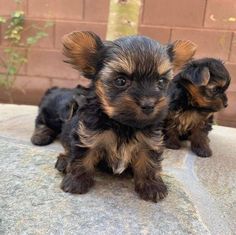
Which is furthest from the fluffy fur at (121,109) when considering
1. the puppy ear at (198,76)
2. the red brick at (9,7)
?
the red brick at (9,7)

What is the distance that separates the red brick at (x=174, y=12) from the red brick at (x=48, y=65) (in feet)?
4.42

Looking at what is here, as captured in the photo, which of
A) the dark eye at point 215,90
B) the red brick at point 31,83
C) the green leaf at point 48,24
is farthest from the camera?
the red brick at point 31,83

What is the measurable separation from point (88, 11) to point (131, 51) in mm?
3729

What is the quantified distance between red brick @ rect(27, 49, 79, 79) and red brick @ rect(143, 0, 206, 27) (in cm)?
135

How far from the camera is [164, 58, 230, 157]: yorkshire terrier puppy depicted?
4113mm

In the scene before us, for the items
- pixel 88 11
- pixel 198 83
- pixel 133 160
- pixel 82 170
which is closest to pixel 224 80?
pixel 198 83

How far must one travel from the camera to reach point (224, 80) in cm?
411

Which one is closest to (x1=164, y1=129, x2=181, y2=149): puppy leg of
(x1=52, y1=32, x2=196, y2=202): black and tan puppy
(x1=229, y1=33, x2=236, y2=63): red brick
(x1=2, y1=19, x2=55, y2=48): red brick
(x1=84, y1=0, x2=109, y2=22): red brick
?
(x1=52, y1=32, x2=196, y2=202): black and tan puppy

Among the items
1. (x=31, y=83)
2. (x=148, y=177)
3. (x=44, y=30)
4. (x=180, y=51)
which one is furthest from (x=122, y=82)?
(x=31, y=83)

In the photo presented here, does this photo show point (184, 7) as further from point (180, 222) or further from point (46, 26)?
point (180, 222)

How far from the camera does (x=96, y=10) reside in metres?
6.22

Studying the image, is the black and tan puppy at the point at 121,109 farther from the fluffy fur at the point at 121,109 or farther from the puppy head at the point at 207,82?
the puppy head at the point at 207,82

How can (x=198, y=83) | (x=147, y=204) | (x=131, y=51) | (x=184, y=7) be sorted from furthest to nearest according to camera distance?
(x=184, y=7), (x=198, y=83), (x=147, y=204), (x=131, y=51)

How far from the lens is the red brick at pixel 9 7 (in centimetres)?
646
